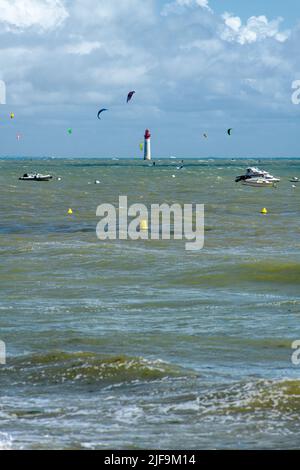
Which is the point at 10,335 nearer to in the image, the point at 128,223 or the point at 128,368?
the point at 128,368

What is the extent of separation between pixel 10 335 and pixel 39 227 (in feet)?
89.2

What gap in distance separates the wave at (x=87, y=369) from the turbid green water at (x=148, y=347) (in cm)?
2

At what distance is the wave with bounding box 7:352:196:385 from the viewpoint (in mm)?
14234

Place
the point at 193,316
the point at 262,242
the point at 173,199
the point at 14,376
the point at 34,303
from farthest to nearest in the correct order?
1. the point at 173,199
2. the point at 262,242
3. the point at 34,303
4. the point at 193,316
5. the point at 14,376

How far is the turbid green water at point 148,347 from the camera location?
11594 millimetres

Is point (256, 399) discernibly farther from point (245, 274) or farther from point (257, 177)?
point (257, 177)

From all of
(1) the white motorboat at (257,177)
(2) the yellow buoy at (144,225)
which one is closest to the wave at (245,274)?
(2) the yellow buoy at (144,225)

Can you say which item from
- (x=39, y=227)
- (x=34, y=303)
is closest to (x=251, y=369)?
(x=34, y=303)

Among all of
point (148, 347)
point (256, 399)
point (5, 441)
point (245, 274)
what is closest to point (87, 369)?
point (148, 347)

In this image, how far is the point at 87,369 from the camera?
14.8 m

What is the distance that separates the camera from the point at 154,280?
25703mm

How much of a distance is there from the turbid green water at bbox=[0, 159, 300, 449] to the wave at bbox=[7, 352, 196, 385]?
2 centimetres

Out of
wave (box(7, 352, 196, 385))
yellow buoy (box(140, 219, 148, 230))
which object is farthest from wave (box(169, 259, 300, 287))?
yellow buoy (box(140, 219, 148, 230))

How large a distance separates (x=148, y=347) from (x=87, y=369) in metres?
1.95
